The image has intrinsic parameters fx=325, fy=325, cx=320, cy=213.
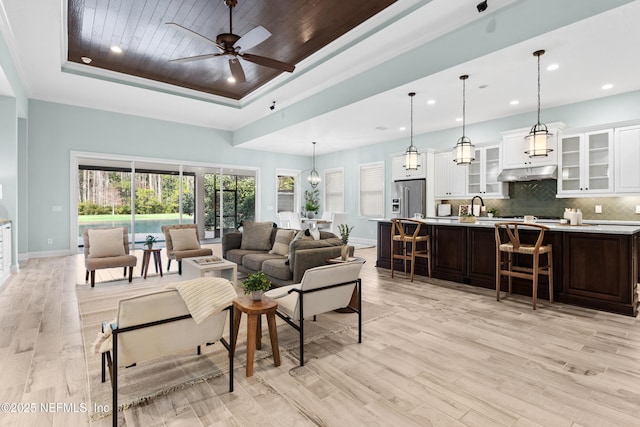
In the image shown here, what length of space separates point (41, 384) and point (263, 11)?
4.30 meters

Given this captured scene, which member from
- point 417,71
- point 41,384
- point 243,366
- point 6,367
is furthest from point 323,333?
point 417,71

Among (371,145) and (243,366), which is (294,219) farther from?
(243,366)

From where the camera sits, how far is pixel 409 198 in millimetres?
8109

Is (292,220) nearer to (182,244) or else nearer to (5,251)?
(182,244)

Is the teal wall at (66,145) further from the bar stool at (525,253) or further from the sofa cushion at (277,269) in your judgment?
the bar stool at (525,253)

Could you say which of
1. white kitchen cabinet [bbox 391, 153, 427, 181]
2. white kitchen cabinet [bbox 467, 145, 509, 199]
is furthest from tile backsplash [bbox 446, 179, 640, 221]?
white kitchen cabinet [bbox 391, 153, 427, 181]

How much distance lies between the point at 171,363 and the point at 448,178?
6.89 metres

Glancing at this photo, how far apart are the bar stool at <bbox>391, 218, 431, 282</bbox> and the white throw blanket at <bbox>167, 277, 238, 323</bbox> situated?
12.2 feet

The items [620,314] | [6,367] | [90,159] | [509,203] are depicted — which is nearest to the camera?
[6,367]

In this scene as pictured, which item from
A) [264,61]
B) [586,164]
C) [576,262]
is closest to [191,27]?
[264,61]

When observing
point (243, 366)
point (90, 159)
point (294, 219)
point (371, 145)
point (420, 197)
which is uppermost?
point (371, 145)

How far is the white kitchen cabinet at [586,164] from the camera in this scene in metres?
5.42

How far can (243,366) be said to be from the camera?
243 centimetres

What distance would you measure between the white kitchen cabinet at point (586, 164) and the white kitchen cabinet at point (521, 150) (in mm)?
127
